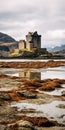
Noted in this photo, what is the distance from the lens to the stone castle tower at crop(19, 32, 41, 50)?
168 meters

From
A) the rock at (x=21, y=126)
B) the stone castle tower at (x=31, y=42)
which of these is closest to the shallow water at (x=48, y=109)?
the rock at (x=21, y=126)

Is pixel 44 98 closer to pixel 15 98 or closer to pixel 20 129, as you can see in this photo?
pixel 15 98

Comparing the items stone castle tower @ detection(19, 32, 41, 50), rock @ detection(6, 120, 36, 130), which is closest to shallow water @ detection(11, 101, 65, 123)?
rock @ detection(6, 120, 36, 130)

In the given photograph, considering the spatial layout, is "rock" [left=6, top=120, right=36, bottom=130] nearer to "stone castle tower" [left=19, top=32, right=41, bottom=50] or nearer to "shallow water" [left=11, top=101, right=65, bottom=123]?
"shallow water" [left=11, top=101, right=65, bottom=123]

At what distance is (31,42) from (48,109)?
498ft

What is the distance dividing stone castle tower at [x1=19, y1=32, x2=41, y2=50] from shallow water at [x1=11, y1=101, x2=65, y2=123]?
143226 mm

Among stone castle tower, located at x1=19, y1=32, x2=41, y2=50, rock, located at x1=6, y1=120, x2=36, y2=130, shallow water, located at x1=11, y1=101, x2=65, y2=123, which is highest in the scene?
stone castle tower, located at x1=19, y1=32, x2=41, y2=50

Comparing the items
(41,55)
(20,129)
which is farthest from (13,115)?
(41,55)

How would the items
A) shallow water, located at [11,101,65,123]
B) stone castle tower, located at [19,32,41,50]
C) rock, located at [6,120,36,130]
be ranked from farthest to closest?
stone castle tower, located at [19,32,41,50], shallow water, located at [11,101,65,123], rock, located at [6,120,36,130]

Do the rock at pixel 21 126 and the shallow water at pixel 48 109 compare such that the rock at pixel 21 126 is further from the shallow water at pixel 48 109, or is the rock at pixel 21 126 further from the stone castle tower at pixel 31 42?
the stone castle tower at pixel 31 42

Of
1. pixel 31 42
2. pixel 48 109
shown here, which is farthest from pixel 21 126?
pixel 31 42

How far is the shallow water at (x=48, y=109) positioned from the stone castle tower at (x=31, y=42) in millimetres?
143226

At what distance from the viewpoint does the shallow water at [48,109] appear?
17.5m

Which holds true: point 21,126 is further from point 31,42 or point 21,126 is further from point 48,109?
point 31,42
